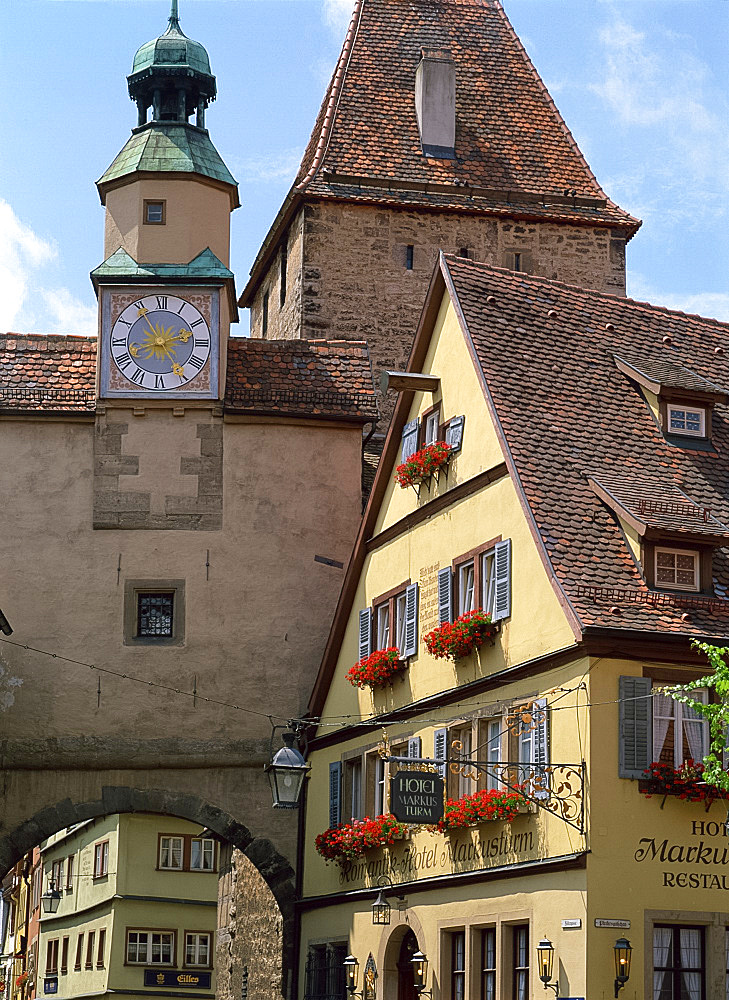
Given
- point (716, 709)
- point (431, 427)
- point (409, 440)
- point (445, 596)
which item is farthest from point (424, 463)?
point (716, 709)

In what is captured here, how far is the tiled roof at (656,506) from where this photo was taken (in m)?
19.2

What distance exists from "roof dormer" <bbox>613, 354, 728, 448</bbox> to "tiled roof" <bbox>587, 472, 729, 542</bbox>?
1298 millimetres

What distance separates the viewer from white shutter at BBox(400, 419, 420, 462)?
2416 cm

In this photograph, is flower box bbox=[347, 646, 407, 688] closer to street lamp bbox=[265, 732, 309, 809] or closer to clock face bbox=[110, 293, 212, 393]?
street lamp bbox=[265, 732, 309, 809]

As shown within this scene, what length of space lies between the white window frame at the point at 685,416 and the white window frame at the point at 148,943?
27948mm

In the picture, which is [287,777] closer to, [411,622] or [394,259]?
[411,622]

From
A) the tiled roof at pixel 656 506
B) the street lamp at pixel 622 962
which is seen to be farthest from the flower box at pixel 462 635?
the street lamp at pixel 622 962

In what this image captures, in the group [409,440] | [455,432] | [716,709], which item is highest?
[409,440]

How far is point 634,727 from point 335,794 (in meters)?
8.01

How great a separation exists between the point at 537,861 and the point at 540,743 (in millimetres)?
1203

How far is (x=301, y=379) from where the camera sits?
28.1 m

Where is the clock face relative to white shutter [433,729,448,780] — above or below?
above

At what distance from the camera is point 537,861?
18.7m

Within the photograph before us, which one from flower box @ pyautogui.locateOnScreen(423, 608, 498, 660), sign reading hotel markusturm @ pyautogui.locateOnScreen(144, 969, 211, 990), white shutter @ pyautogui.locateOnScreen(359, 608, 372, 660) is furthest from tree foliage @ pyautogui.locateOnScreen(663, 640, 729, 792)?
sign reading hotel markusturm @ pyautogui.locateOnScreen(144, 969, 211, 990)
